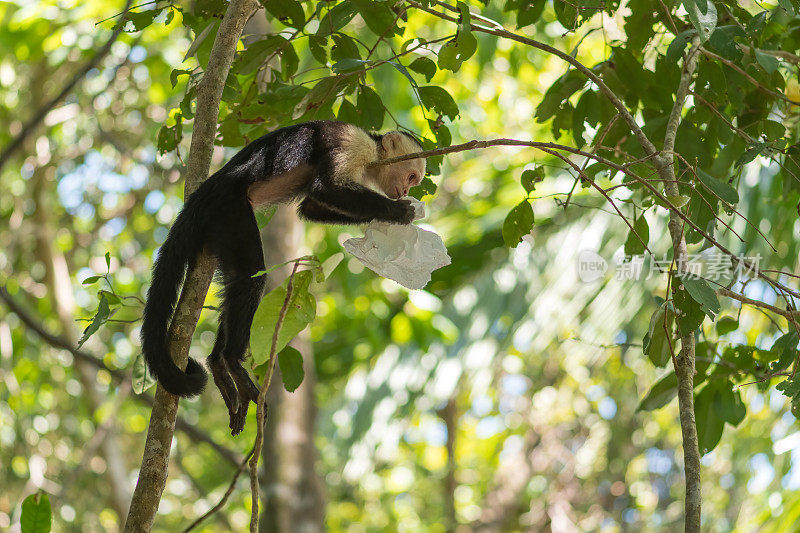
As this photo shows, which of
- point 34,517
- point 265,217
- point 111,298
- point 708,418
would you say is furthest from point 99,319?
point 708,418

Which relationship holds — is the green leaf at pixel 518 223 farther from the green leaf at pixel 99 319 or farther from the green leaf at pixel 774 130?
the green leaf at pixel 99 319

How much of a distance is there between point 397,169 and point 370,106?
472 mm

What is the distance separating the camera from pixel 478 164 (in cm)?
745

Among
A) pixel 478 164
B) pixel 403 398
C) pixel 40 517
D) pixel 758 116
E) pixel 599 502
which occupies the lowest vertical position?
pixel 599 502

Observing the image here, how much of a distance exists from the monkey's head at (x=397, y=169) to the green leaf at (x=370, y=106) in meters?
0.35

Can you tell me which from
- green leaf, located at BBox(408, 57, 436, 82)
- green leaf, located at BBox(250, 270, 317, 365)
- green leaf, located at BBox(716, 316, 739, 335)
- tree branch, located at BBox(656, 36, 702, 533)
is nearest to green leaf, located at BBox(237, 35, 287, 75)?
green leaf, located at BBox(408, 57, 436, 82)

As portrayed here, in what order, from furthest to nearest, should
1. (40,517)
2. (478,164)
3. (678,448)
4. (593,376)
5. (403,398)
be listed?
(678,448) → (593,376) → (478,164) → (403,398) → (40,517)

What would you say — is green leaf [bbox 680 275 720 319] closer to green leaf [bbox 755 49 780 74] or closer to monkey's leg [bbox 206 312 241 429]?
green leaf [bbox 755 49 780 74]

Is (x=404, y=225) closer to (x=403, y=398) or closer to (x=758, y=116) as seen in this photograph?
(x=758, y=116)

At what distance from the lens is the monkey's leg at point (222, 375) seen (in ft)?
7.91

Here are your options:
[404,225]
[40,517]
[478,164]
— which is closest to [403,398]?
[478,164]

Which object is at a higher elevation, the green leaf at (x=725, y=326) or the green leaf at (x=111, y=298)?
the green leaf at (x=111, y=298)

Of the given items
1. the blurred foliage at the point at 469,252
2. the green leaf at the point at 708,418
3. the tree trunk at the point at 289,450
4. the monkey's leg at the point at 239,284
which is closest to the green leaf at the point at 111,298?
the blurred foliage at the point at 469,252

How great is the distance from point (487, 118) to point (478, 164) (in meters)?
2.24
